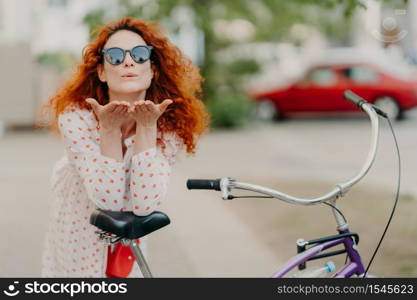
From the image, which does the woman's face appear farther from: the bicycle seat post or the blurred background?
the blurred background

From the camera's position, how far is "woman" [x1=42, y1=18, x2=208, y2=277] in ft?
8.16

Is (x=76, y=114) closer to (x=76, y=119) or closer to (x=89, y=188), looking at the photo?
(x=76, y=119)

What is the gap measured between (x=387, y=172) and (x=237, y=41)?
8253mm

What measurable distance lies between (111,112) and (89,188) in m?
0.28

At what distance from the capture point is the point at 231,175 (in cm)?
941

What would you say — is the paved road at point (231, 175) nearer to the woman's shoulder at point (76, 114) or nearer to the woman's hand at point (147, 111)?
the woman's shoulder at point (76, 114)

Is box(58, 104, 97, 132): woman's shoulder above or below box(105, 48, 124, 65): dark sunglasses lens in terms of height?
below

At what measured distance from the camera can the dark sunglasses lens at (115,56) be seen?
8.76 ft

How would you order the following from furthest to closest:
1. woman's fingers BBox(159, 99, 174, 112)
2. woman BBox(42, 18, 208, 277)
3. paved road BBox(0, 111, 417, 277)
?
paved road BBox(0, 111, 417, 277) → woman BBox(42, 18, 208, 277) → woman's fingers BBox(159, 99, 174, 112)

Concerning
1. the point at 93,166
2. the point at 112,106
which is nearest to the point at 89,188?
the point at 93,166

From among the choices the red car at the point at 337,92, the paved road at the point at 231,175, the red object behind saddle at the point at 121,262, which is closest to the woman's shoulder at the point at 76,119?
the red object behind saddle at the point at 121,262

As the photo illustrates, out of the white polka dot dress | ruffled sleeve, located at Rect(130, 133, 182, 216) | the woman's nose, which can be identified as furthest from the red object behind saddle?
the woman's nose

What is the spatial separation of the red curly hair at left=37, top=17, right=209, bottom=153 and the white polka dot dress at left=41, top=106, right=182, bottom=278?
67mm

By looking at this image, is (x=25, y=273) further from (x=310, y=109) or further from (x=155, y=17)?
(x=310, y=109)
